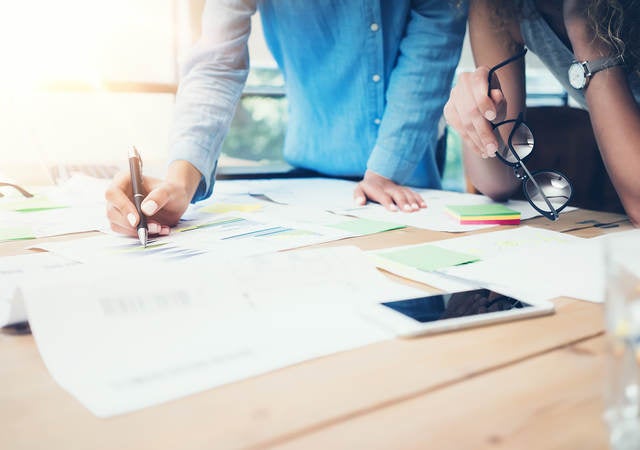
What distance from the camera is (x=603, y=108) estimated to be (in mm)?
1005

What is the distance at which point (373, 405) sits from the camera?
0.35 m

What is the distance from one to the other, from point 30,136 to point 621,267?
2.08 meters

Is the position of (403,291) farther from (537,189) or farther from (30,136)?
(30,136)

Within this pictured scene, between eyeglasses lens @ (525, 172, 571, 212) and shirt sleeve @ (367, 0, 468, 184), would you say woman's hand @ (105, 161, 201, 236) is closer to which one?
shirt sleeve @ (367, 0, 468, 184)

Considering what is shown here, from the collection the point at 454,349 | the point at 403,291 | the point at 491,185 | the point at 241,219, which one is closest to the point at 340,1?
the point at 491,185

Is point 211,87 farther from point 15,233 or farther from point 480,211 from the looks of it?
point 480,211

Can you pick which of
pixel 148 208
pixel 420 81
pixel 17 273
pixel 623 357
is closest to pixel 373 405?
pixel 623 357

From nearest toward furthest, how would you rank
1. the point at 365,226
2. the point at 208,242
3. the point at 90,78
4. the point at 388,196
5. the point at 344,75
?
the point at 208,242 < the point at 365,226 < the point at 388,196 < the point at 344,75 < the point at 90,78

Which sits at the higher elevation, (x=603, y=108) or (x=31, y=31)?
(x=31, y=31)

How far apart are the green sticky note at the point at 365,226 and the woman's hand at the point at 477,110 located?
246 mm

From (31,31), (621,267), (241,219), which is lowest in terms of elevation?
(241,219)

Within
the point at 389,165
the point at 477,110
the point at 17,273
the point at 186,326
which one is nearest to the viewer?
the point at 186,326

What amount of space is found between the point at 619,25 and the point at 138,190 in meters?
0.84

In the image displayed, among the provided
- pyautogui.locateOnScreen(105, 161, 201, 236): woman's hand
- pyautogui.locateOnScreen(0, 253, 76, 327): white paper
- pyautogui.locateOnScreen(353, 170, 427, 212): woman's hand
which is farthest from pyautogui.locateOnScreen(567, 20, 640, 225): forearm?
pyautogui.locateOnScreen(0, 253, 76, 327): white paper
